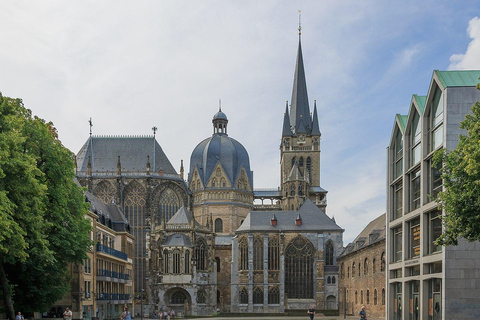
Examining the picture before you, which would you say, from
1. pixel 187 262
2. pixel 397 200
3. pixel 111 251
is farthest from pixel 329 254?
pixel 397 200

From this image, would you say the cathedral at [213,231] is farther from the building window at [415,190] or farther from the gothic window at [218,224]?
the building window at [415,190]

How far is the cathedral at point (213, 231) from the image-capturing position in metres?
79.9

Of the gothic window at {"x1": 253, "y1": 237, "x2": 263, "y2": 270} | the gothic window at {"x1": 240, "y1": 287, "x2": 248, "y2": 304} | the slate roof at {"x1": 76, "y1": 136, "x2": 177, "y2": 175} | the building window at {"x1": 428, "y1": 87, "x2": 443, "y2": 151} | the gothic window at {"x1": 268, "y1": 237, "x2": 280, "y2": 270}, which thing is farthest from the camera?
the slate roof at {"x1": 76, "y1": 136, "x2": 177, "y2": 175}

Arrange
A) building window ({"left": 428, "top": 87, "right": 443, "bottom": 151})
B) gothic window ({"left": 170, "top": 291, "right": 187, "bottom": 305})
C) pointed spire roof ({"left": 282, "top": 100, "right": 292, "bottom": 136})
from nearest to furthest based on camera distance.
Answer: building window ({"left": 428, "top": 87, "right": 443, "bottom": 151}) → gothic window ({"left": 170, "top": 291, "right": 187, "bottom": 305}) → pointed spire roof ({"left": 282, "top": 100, "right": 292, "bottom": 136})

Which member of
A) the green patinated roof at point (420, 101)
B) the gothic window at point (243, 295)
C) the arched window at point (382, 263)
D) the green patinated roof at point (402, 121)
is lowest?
the gothic window at point (243, 295)

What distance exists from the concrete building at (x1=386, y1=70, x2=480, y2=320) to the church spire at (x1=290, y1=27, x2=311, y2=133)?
67.2 meters

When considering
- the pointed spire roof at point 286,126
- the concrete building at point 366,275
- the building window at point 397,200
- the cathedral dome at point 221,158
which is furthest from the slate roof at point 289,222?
the building window at point 397,200

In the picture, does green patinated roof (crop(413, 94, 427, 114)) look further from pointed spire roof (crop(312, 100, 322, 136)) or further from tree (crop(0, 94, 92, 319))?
pointed spire roof (crop(312, 100, 322, 136))

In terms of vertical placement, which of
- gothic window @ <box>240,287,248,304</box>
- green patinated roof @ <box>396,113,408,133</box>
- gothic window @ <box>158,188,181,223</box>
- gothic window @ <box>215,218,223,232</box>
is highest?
green patinated roof @ <box>396,113,408,133</box>

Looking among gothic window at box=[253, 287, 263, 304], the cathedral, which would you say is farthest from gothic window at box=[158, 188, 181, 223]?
gothic window at box=[253, 287, 263, 304]

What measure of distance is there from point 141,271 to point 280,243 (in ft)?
62.0

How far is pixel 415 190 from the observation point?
37719 mm

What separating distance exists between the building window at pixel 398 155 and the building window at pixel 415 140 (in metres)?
2.71

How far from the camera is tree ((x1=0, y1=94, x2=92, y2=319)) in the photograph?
93.2ft
